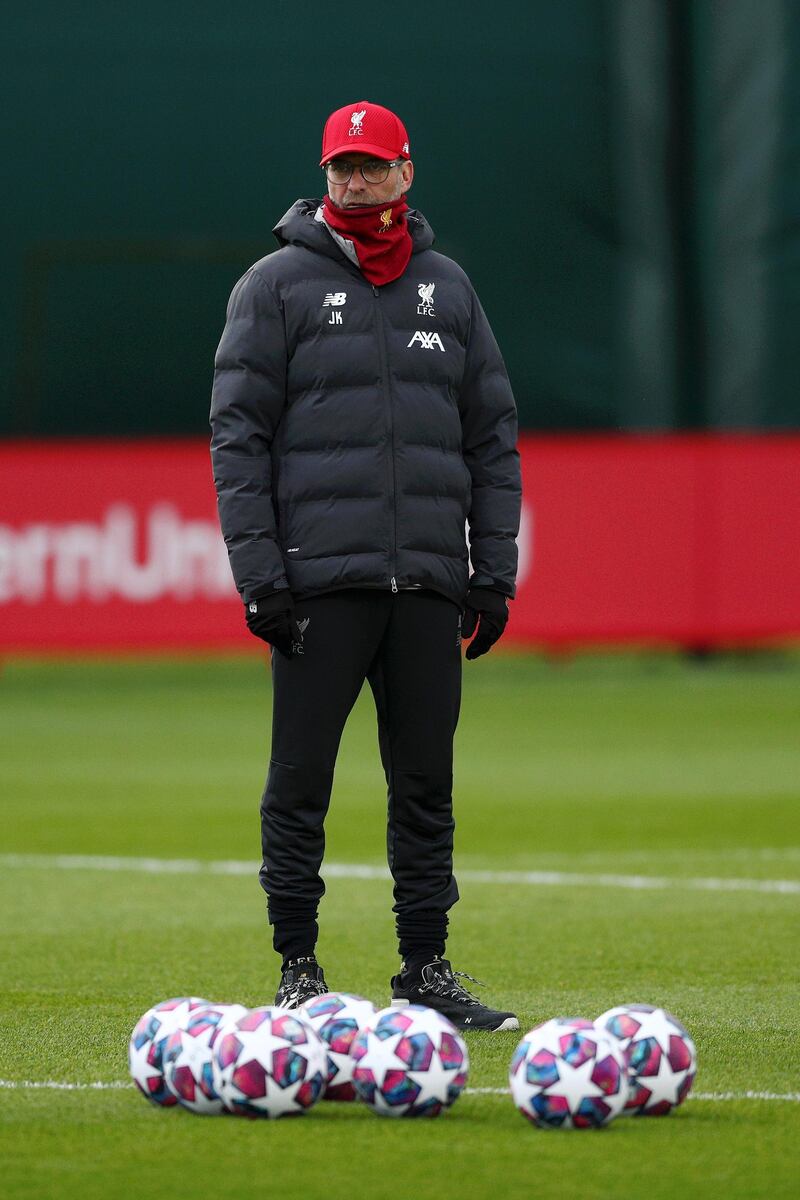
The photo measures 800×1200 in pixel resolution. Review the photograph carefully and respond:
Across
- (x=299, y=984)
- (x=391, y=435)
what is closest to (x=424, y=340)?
(x=391, y=435)

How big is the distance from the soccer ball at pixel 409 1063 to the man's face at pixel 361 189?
2.09 m

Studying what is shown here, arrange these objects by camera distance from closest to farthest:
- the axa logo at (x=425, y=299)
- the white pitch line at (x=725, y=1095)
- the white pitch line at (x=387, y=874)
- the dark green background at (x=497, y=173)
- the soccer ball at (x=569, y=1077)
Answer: the soccer ball at (x=569, y=1077) → the white pitch line at (x=725, y=1095) → the axa logo at (x=425, y=299) → the white pitch line at (x=387, y=874) → the dark green background at (x=497, y=173)

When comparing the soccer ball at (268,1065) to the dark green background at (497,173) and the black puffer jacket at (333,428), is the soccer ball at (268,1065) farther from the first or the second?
the dark green background at (497,173)

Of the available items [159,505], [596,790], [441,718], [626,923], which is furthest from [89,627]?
[441,718]

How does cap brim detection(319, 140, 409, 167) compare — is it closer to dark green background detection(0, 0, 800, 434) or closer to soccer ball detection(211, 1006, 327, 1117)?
soccer ball detection(211, 1006, 327, 1117)

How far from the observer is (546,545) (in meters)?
16.4

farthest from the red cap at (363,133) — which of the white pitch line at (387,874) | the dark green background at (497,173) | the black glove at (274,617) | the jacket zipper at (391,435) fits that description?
the dark green background at (497,173)

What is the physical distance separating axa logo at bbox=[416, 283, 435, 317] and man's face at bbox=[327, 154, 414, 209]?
0.79 ft

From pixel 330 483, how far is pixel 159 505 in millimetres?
10506

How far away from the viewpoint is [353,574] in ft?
18.9

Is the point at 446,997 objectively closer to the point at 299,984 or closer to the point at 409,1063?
the point at 299,984

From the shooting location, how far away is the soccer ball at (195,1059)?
4762 mm

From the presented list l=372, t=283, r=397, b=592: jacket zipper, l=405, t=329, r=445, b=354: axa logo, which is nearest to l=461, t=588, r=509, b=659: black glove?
l=372, t=283, r=397, b=592: jacket zipper

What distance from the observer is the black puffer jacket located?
18.8 feet
